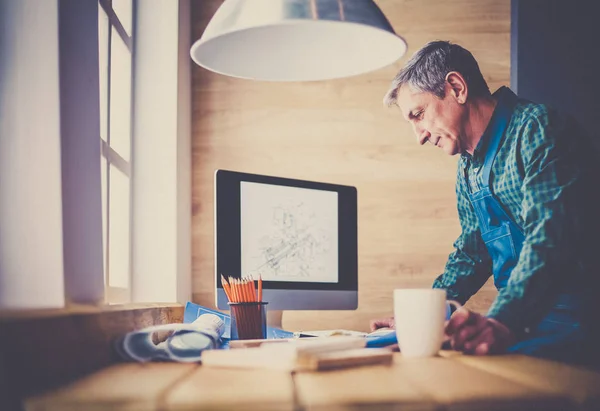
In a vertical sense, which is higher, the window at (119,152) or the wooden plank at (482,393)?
the window at (119,152)

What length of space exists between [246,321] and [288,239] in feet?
1.84

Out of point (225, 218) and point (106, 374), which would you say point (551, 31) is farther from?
point (106, 374)

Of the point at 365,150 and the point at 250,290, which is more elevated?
the point at 365,150

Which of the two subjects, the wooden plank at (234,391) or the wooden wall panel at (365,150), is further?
the wooden wall panel at (365,150)

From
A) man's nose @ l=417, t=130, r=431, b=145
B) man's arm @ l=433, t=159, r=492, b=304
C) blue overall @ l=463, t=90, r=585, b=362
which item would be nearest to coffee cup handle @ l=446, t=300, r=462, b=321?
blue overall @ l=463, t=90, r=585, b=362

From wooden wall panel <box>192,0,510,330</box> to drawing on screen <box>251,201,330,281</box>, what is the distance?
2.09 feet

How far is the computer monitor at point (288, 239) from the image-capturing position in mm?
1787

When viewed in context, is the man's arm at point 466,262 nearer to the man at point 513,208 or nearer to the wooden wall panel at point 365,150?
the man at point 513,208

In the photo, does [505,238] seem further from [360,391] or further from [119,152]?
[119,152]

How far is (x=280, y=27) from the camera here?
4.67ft

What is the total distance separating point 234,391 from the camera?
27.8 inches

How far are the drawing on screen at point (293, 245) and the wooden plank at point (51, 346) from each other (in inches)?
30.1

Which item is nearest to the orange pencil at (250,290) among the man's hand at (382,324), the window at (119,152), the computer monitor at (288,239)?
the computer monitor at (288,239)

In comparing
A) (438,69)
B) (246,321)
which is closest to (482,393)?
(246,321)
